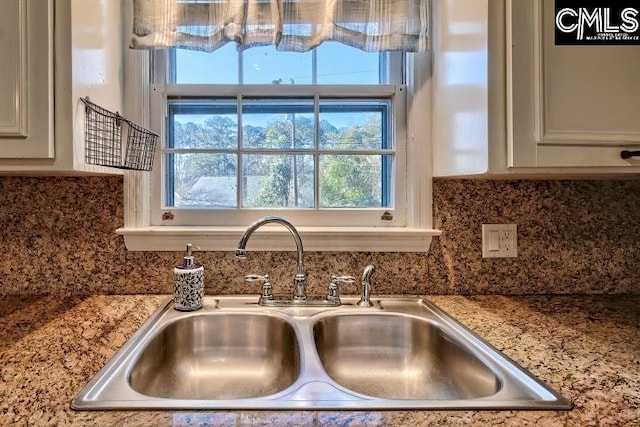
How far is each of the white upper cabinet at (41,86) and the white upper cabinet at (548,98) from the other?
1.00 m

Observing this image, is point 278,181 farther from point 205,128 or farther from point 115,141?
point 115,141

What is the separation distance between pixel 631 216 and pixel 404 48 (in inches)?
37.5

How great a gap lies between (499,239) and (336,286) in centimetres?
57

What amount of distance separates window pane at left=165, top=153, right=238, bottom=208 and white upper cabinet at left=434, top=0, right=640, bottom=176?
86 cm

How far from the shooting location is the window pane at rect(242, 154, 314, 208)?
1413 millimetres

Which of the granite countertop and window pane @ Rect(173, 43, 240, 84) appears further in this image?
window pane @ Rect(173, 43, 240, 84)

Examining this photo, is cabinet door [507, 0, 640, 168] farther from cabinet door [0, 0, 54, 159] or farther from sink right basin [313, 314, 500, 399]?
cabinet door [0, 0, 54, 159]

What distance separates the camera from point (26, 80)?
911 millimetres

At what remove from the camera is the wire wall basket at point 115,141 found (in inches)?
40.5

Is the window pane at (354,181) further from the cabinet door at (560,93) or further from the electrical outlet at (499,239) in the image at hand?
the cabinet door at (560,93)

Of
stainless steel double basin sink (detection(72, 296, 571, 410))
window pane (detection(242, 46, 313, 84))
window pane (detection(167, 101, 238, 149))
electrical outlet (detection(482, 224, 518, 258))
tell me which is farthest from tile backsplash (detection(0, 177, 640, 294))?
window pane (detection(242, 46, 313, 84))

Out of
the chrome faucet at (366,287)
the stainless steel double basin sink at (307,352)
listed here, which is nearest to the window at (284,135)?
the chrome faucet at (366,287)

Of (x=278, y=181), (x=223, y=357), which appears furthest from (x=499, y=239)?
(x=223, y=357)

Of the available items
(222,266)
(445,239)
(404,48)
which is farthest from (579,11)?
(222,266)
